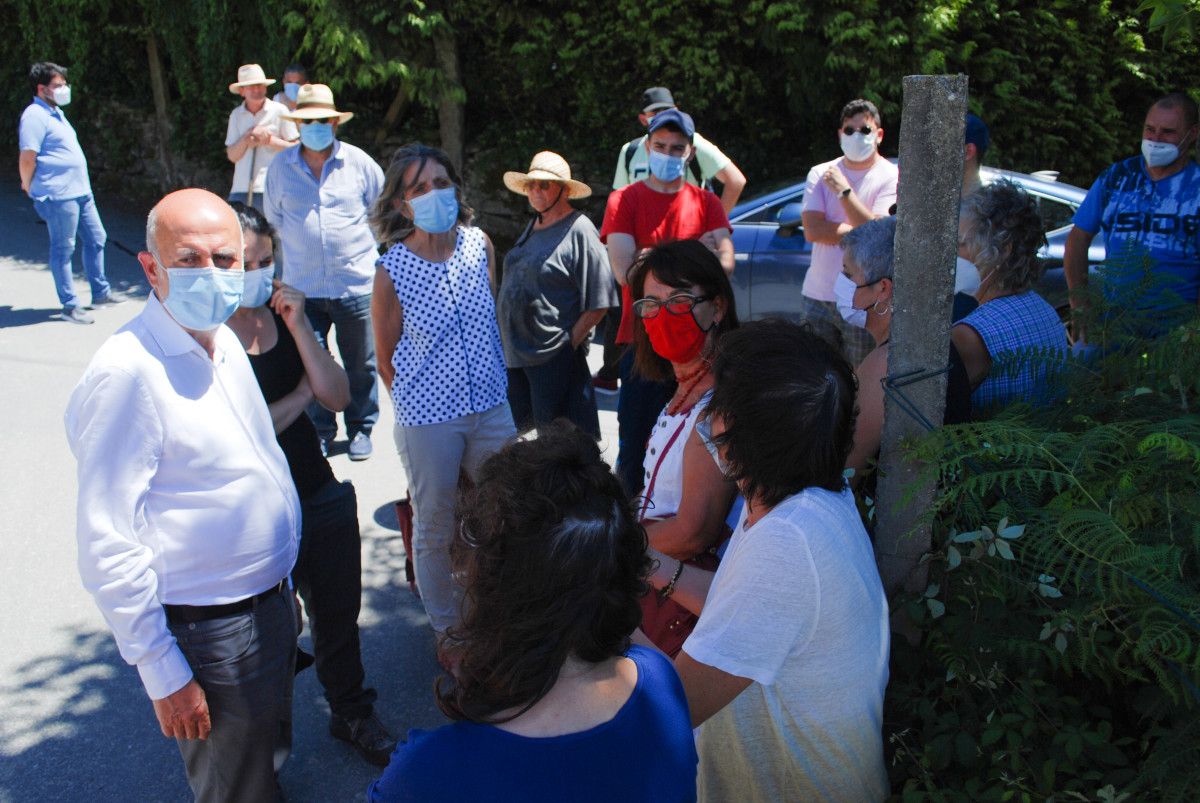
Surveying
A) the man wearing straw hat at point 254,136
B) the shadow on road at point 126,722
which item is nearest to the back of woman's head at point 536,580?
the shadow on road at point 126,722

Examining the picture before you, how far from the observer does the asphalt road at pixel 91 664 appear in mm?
3406

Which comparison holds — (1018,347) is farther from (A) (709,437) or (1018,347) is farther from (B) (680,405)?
(A) (709,437)

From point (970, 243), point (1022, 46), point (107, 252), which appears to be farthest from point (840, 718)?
point (107, 252)

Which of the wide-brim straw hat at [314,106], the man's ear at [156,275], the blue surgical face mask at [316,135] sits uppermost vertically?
the wide-brim straw hat at [314,106]

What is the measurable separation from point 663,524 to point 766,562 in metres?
0.80

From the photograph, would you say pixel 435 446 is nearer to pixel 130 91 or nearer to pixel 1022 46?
pixel 1022 46

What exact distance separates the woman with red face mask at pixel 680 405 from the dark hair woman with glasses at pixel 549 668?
734mm

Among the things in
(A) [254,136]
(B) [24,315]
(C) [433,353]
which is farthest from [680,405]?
(B) [24,315]

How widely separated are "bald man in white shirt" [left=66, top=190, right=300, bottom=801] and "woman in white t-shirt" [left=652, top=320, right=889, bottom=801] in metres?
1.22

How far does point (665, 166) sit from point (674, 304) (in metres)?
2.42

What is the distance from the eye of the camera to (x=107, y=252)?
441 inches

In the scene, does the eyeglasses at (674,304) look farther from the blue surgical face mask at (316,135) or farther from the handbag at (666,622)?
the blue surgical face mask at (316,135)

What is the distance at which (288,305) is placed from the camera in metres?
3.24

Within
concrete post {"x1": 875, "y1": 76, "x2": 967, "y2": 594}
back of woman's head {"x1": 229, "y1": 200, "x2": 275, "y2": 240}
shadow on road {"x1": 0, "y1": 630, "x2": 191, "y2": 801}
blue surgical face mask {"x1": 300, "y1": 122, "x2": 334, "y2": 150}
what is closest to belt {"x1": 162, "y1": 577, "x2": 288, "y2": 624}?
shadow on road {"x1": 0, "y1": 630, "x2": 191, "y2": 801}
